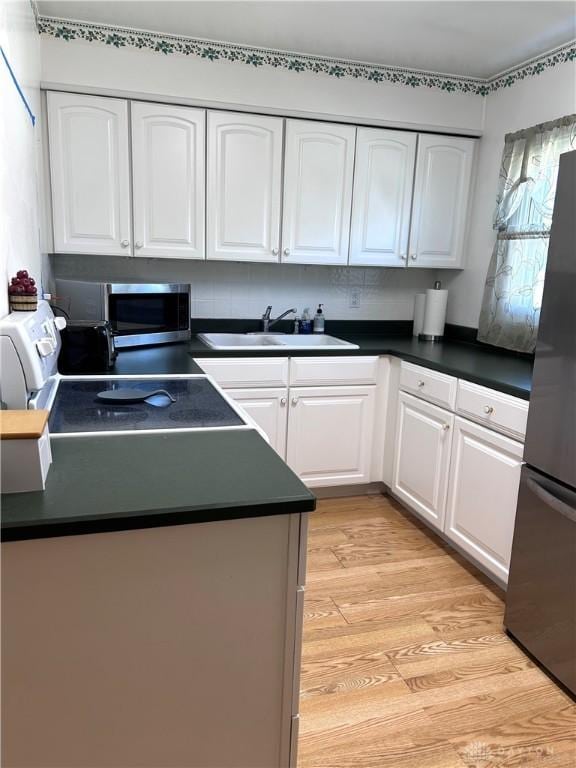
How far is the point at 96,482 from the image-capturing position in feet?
3.52

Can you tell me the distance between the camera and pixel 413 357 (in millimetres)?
2826

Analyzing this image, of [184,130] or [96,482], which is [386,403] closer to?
[184,130]

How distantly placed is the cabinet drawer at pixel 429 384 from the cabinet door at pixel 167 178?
1.28 m

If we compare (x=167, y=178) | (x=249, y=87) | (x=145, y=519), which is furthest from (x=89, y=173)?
(x=145, y=519)

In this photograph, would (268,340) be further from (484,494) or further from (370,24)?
(370,24)

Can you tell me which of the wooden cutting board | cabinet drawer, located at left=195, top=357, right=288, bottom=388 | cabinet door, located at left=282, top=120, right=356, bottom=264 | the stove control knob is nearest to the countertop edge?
the wooden cutting board

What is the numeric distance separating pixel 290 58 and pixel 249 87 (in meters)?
0.27

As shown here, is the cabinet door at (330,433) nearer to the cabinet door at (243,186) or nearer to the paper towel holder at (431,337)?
the paper towel holder at (431,337)

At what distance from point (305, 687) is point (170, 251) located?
6.84ft

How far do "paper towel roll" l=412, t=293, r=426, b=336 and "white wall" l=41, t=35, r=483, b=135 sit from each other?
0.96 meters

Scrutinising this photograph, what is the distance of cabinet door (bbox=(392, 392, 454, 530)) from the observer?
8.59 ft

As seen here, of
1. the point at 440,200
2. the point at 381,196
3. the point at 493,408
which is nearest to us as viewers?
the point at 493,408

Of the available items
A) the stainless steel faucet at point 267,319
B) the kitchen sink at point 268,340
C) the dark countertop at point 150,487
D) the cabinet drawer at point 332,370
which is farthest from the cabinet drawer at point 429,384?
the dark countertop at point 150,487

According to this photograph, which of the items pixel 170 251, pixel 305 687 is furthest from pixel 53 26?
pixel 305 687
